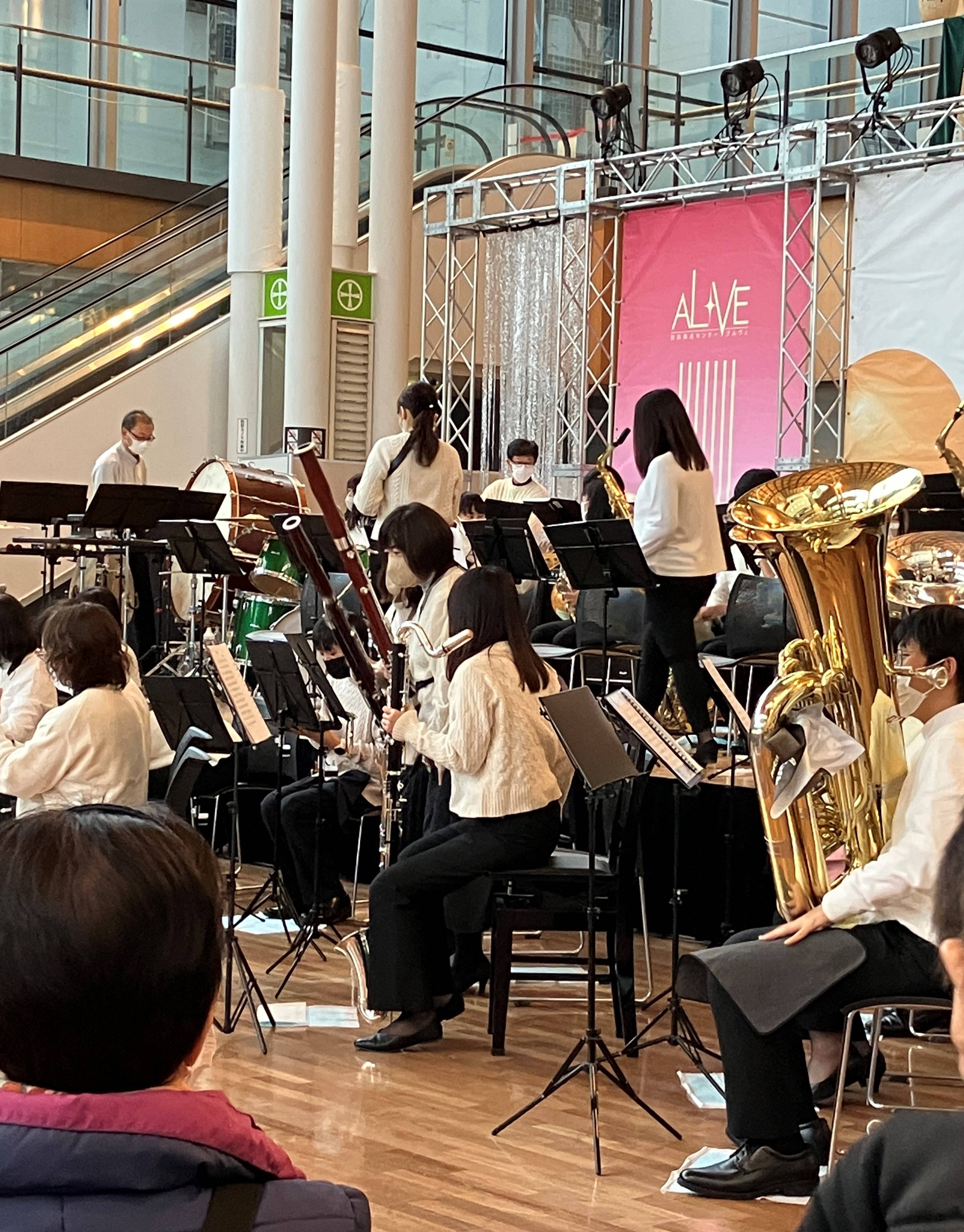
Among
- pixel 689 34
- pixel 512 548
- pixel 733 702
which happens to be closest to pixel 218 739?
pixel 733 702

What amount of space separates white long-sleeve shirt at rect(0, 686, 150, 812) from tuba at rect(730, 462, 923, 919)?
2.11 meters

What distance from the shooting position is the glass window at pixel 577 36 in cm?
1670

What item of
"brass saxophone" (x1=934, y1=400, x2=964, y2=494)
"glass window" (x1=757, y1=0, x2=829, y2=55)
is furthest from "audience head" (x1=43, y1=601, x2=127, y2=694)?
"glass window" (x1=757, y1=0, x2=829, y2=55)

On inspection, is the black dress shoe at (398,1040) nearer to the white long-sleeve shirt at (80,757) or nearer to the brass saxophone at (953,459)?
the white long-sleeve shirt at (80,757)

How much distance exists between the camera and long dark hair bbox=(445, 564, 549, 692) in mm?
4816

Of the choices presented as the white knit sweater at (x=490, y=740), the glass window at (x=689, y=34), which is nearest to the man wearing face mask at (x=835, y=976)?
the white knit sweater at (x=490, y=740)

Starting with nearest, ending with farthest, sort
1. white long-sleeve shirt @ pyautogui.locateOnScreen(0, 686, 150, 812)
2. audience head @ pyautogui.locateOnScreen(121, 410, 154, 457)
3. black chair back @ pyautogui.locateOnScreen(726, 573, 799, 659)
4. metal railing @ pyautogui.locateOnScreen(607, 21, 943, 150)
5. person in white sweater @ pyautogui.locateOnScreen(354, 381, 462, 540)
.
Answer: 1. white long-sleeve shirt @ pyautogui.locateOnScreen(0, 686, 150, 812)
2. black chair back @ pyautogui.locateOnScreen(726, 573, 799, 659)
3. person in white sweater @ pyautogui.locateOnScreen(354, 381, 462, 540)
4. audience head @ pyautogui.locateOnScreen(121, 410, 154, 457)
5. metal railing @ pyautogui.locateOnScreen(607, 21, 943, 150)

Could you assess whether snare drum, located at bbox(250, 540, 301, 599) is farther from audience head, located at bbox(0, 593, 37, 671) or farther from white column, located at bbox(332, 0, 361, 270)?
white column, located at bbox(332, 0, 361, 270)

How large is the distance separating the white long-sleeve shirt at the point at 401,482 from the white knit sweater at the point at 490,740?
3.45 m

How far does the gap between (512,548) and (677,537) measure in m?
1.24

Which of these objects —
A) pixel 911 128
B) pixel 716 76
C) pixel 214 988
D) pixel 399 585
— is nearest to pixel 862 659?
pixel 399 585

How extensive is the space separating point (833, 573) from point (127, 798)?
2.35 metres

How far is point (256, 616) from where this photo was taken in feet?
28.6

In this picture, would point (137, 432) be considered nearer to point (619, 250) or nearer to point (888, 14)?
point (619, 250)
